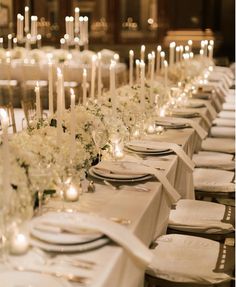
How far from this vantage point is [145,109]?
13.9 feet

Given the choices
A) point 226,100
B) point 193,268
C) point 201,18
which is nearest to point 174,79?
point 226,100

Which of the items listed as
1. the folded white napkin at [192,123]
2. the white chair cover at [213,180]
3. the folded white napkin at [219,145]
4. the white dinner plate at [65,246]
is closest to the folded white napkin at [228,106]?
the folded white napkin at [219,145]

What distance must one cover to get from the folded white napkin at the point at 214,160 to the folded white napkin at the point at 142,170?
5.10ft

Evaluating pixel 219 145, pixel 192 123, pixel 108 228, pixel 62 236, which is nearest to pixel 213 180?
pixel 192 123

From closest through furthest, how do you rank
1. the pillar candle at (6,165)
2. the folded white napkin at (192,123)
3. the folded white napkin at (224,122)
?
the pillar candle at (6,165) → the folded white napkin at (192,123) → the folded white napkin at (224,122)

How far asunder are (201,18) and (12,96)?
21.6 ft

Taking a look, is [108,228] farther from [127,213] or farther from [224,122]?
[224,122]

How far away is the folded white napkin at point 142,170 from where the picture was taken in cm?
297

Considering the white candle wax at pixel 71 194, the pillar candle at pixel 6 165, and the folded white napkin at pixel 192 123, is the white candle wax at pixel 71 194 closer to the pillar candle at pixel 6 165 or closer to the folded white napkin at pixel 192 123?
the pillar candle at pixel 6 165

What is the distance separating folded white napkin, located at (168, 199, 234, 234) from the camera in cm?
323

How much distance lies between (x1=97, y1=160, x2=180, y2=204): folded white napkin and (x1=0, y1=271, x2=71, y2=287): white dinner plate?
3.97 feet

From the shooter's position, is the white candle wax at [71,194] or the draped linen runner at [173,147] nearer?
the white candle wax at [71,194]

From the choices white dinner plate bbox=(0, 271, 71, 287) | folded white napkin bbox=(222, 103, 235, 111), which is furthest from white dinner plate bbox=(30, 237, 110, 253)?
folded white napkin bbox=(222, 103, 235, 111)

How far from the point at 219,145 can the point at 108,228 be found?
345 cm
